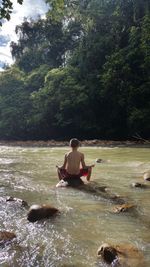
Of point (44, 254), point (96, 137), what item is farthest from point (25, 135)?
point (44, 254)

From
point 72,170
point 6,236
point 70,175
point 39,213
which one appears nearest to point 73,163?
point 72,170

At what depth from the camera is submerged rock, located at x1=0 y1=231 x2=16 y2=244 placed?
4375mm

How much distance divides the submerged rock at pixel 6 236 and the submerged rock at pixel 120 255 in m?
1.19

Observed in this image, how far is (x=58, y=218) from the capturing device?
5441 mm

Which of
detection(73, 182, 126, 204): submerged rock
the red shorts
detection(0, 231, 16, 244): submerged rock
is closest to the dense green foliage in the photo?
the red shorts

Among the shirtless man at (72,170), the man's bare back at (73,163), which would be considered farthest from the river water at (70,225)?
the man's bare back at (73,163)

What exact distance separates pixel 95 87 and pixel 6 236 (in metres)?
24.2

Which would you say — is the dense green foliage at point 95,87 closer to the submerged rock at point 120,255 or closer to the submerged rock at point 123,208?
the submerged rock at point 123,208

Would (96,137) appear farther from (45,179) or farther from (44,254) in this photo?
(44,254)

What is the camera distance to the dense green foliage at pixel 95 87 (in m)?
25.9

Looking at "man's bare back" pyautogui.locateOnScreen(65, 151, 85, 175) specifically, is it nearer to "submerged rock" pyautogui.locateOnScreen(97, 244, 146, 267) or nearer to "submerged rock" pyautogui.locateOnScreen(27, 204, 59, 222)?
"submerged rock" pyautogui.locateOnScreen(27, 204, 59, 222)

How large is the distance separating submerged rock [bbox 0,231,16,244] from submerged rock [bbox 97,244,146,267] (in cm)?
119

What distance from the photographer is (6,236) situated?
14.7ft

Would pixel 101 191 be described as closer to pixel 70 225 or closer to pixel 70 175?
pixel 70 175
